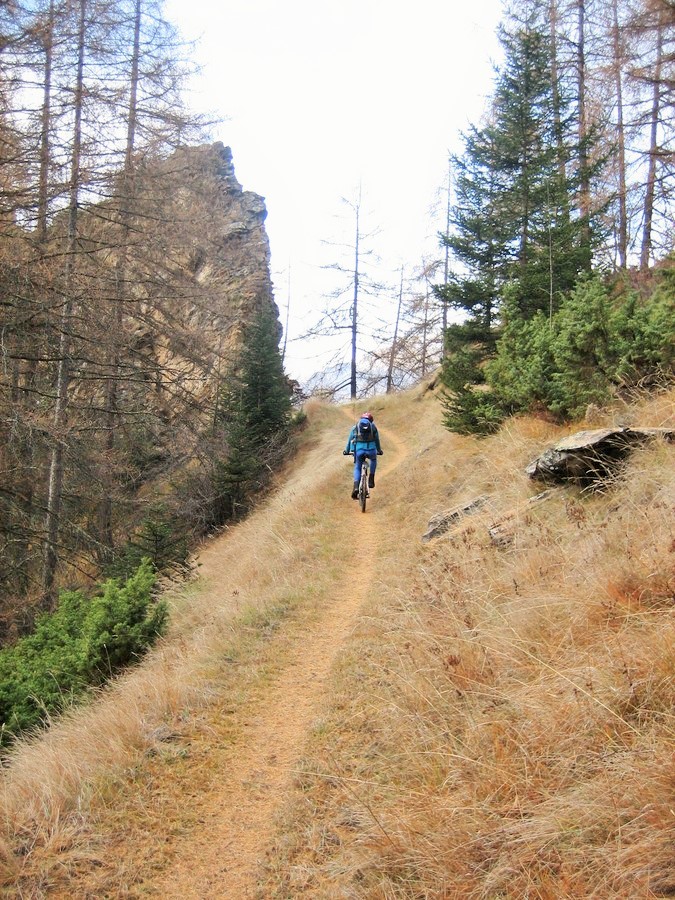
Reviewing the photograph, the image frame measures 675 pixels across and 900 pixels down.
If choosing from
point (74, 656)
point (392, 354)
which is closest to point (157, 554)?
point (74, 656)

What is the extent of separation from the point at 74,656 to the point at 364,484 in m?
6.77

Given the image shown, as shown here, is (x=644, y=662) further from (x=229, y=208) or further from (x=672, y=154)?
(x=229, y=208)

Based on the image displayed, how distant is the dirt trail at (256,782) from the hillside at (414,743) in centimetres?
2

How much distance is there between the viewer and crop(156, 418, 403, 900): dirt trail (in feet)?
9.36

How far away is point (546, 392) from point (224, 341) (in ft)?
60.9

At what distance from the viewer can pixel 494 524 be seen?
5762mm

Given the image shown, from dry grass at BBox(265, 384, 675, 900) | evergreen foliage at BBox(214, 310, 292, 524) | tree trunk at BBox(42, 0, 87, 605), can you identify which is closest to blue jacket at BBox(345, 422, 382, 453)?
tree trunk at BBox(42, 0, 87, 605)

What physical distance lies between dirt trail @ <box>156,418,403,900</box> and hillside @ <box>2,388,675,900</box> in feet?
0.05

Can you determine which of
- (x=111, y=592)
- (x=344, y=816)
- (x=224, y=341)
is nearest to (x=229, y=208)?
(x=224, y=341)

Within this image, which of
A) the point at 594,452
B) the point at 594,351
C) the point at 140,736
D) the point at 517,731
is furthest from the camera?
the point at 594,351

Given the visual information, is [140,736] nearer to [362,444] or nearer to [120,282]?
[362,444]

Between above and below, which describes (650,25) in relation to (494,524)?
above

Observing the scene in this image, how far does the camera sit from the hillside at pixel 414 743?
2117 millimetres

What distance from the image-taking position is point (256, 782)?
3508mm
